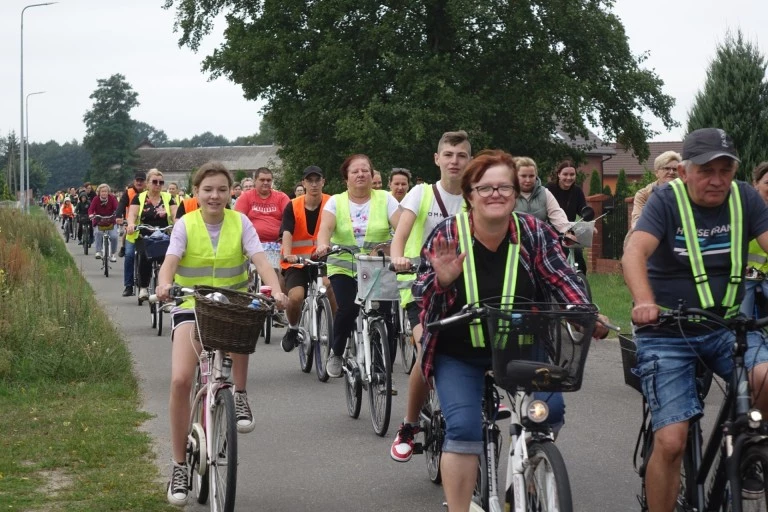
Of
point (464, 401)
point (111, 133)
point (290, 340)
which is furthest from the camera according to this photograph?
point (111, 133)

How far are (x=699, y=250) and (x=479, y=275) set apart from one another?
920 mm

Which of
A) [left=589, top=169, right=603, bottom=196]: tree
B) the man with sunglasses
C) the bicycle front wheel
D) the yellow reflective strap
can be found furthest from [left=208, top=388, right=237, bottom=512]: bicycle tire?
[left=589, top=169, right=603, bottom=196]: tree

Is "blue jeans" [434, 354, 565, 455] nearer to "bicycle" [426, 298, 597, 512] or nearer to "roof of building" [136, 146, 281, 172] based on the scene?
"bicycle" [426, 298, 597, 512]

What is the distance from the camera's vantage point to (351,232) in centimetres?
1016

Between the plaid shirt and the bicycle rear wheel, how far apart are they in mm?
6611

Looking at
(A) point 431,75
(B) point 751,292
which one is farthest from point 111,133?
(B) point 751,292

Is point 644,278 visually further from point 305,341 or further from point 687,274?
point 305,341

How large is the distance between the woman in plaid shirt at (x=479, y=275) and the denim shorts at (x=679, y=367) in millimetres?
375

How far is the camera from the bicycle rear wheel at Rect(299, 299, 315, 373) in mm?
11758

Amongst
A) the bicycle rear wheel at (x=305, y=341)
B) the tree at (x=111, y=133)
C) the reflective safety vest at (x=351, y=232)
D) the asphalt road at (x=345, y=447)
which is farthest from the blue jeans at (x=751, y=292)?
the tree at (x=111, y=133)

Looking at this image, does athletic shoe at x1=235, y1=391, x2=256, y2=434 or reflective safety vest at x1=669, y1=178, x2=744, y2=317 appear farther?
athletic shoe at x1=235, y1=391, x2=256, y2=434

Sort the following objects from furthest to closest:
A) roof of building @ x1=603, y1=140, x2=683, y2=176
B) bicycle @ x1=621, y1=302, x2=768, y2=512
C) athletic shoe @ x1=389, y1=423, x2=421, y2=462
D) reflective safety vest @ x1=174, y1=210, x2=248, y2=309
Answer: roof of building @ x1=603, y1=140, x2=683, y2=176 < athletic shoe @ x1=389, y1=423, x2=421, y2=462 < reflective safety vest @ x1=174, y1=210, x2=248, y2=309 < bicycle @ x1=621, y1=302, x2=768, y2=512

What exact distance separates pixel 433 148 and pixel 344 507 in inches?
1274

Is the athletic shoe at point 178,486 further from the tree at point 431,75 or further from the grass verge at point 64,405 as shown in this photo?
the tree at point 431,75
